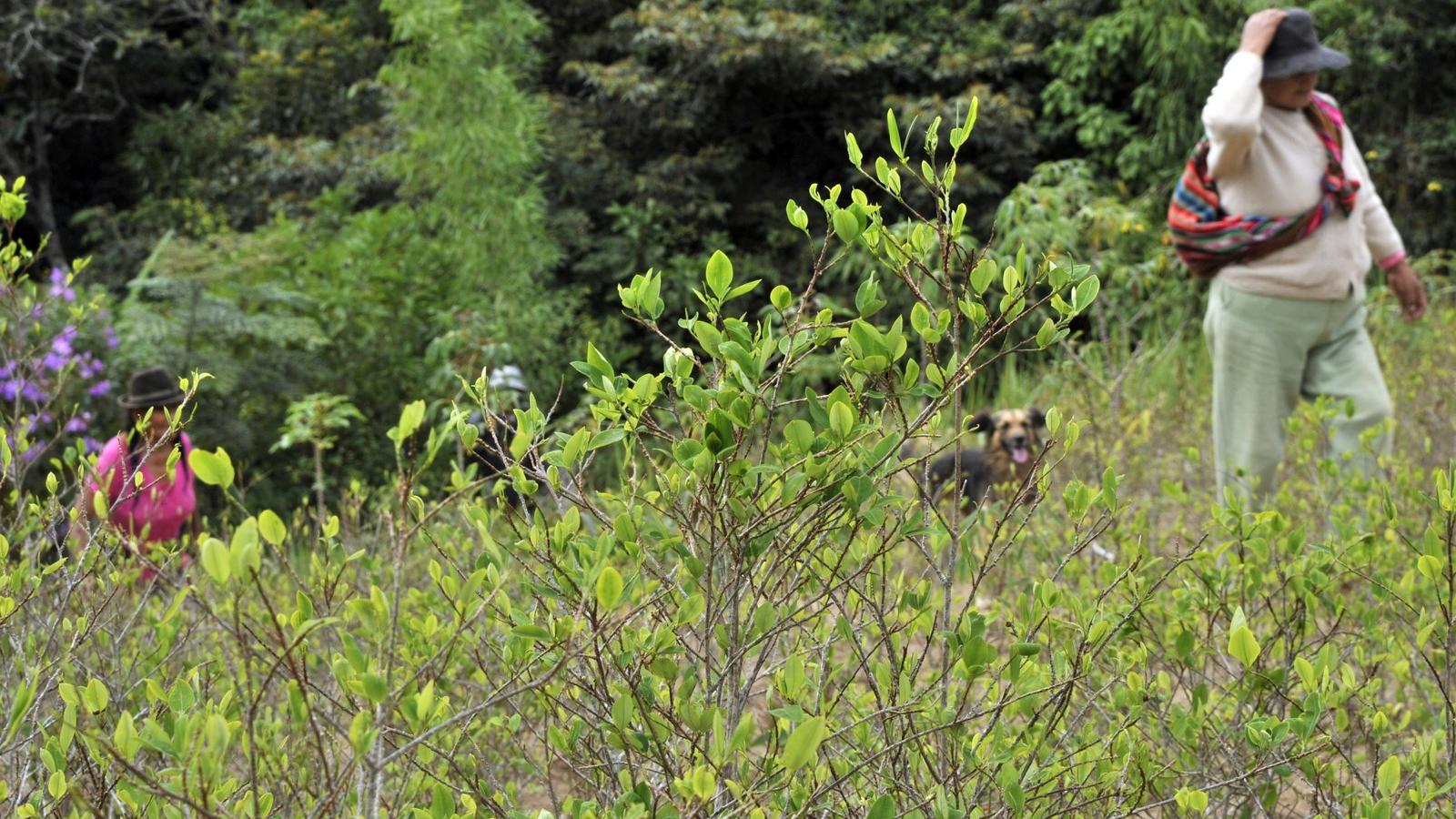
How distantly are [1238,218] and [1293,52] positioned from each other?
1.54 ft

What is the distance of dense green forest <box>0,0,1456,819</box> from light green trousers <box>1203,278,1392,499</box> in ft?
1.11

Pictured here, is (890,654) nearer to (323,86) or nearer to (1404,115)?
(1404,115)

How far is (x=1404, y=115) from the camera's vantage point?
36.4 feet

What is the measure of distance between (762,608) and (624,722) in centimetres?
17

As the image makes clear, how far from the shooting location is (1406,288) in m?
4.44

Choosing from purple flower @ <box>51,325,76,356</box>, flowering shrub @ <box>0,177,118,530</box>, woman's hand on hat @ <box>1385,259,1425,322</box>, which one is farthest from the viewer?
woman's hand on hat @ <box>1385,259,1425,322</box>

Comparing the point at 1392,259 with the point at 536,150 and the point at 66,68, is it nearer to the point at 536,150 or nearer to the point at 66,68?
the point at 536,150

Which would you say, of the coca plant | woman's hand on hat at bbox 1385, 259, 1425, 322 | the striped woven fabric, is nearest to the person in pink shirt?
the coca plant

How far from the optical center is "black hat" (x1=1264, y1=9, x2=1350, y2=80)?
13.1 ft

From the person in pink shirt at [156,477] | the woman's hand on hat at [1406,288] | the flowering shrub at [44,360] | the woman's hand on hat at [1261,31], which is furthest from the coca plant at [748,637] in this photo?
the woman's hand on hat at [1406,288]

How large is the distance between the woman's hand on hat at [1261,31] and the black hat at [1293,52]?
0.02 meters

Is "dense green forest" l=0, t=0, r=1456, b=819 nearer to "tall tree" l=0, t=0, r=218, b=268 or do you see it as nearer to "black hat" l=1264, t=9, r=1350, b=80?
"tall tree" l=0, t=0, r=218, b=268

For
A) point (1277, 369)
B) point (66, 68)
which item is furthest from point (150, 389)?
point (66, 68)

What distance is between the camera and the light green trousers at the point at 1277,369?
13.5 ft
